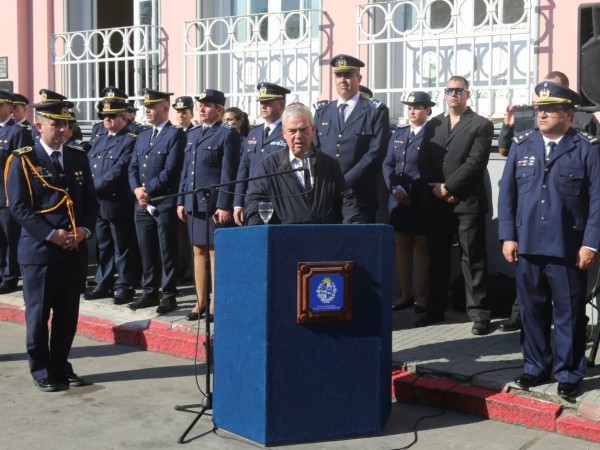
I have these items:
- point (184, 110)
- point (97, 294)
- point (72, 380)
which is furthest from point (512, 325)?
point (97, 294)

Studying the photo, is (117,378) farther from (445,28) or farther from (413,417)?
(445,28)

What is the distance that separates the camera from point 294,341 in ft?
17.6

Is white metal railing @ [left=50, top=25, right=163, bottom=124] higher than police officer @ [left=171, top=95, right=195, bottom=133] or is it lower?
higher

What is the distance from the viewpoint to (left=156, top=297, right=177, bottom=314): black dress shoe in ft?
28.0

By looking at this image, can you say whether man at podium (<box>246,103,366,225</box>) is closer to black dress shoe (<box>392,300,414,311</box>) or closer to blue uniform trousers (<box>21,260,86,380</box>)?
blue uniform trousers (<box>21,260,86,380</box>)

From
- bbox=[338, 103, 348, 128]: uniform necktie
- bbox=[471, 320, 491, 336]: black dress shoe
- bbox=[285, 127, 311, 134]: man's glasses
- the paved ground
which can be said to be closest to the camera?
the paved ground

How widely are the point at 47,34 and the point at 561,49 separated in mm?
7798

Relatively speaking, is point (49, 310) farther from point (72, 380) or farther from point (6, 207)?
point (6, 207)

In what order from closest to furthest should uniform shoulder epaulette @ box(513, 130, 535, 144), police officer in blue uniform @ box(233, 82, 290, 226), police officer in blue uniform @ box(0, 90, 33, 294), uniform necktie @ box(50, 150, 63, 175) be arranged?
uniform shoulder epaulette @ box(513, 130, 535, 144) → uniform necktie @ box(50, 150, 63, 175) → police officer in blue uniform @ box(233, 82, 290, 226) → police officer in blue uniform @ box(0, 90, 33, 294)

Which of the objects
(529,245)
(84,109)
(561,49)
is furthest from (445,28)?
(84,109)

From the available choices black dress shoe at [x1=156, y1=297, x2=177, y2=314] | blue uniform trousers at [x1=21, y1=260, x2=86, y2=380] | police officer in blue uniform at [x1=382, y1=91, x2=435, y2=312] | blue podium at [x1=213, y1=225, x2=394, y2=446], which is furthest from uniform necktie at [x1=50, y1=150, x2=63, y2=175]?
police officer in blue uniform at [x1=382, y1=91, x2=435, y2=312]

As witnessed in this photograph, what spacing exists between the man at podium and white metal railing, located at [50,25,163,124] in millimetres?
6231

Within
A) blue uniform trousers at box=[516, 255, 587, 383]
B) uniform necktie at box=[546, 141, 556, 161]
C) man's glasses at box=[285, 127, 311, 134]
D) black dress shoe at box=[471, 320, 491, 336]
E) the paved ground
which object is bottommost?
the paved ground

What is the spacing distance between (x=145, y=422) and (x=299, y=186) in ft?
6.10
